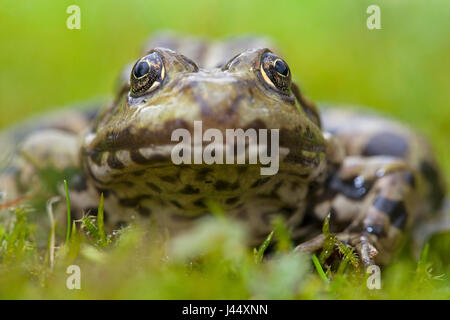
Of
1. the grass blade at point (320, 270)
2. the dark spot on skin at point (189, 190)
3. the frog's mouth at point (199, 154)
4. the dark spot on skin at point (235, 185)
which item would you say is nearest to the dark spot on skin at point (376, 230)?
the frog's mouth at point (199, 154)

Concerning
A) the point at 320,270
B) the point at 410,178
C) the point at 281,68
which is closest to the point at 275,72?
the point at 281,68

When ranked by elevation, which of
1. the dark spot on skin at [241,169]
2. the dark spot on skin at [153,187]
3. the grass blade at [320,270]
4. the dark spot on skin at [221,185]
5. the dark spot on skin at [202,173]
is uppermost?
the dark spot on skin at [153,187]

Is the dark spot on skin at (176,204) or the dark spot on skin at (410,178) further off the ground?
the dark spot on skin at (410,178)

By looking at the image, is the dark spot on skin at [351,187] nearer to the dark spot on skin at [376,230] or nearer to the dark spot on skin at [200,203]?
the dark spot on skin at [376,230]

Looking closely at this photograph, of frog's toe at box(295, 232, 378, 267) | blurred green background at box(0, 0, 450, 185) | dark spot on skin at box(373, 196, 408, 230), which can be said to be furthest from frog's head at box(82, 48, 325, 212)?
blurred green background at box(0, 0, 450, 185)

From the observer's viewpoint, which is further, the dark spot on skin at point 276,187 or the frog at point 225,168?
the dark spot on skin at point 276,187

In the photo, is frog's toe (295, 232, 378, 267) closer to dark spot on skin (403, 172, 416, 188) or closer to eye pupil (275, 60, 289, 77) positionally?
dark spot on skin (403, 172, 416, 188)
